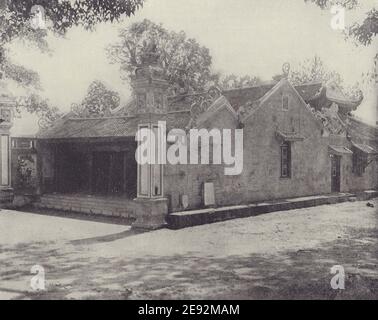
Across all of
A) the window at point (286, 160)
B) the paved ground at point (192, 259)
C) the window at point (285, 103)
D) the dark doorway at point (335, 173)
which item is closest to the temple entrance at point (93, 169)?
the paved ground at point (192, 259)

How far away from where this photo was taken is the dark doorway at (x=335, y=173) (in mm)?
22719

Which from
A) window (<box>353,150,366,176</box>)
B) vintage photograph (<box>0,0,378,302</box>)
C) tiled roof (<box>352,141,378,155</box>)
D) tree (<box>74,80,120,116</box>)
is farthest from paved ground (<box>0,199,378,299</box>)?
tree (<box>74,80,120,116</box>)

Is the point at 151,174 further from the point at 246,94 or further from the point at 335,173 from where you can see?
the point at 335,173

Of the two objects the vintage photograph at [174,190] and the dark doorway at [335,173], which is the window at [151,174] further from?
the dark doorway at [335,173]

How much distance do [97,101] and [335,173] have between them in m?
12.6

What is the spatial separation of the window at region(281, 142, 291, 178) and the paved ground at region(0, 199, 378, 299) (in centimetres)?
479

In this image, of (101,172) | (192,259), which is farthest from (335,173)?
(192,259)

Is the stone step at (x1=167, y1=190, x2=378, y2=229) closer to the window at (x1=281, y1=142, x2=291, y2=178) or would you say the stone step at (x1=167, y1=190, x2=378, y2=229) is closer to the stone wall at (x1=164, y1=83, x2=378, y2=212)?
the stone wall at (x1=164, y1=83, x2=378, y2=212)

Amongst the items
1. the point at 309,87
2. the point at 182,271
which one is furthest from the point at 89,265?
the point at 309,87

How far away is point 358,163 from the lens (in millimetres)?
24281

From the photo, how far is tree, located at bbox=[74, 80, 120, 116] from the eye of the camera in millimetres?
24047

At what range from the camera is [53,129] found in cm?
1897

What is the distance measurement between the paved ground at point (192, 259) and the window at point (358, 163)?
991 cm

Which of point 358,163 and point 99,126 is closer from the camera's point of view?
point 99,126
